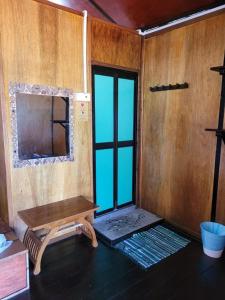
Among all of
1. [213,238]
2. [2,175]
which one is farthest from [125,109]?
[213,238]

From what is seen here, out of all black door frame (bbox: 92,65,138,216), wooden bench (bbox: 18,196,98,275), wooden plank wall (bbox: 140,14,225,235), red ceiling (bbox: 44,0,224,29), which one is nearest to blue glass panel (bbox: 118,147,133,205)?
black door frame (bbox: 92,65,138,216)

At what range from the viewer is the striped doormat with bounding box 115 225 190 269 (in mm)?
2064

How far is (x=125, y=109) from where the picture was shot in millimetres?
2760

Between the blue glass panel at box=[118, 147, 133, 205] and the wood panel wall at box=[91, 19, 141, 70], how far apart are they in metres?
1.02

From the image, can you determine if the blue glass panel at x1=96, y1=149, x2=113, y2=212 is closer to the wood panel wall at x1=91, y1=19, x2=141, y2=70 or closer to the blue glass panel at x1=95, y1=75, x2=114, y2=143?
the blue glass panel at x1=95, y1=75, x2=114, y2=143

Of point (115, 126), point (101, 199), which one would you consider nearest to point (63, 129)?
point (115, 126)

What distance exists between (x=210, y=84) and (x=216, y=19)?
57 centimetres

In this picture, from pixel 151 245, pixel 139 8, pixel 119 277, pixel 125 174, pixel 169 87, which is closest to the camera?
pixel 119 277

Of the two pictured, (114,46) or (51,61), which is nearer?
(51,61)

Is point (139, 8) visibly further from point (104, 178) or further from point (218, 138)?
point (104, 178)

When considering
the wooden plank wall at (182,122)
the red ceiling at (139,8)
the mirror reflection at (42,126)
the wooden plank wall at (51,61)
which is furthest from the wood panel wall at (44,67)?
the wooden plank wall at (182,122)

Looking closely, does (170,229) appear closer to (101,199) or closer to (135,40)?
(101,199)

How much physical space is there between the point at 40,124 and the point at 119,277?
4.88 ft

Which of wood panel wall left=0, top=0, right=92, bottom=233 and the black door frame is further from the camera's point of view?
the black door frame
